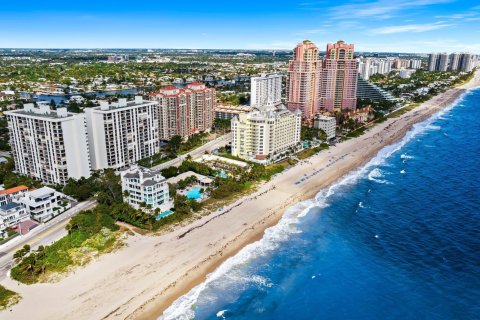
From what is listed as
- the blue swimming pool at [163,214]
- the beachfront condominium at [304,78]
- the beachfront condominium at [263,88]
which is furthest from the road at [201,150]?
the beachfront condominium at [263,88]

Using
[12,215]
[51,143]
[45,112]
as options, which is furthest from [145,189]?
[45,112]

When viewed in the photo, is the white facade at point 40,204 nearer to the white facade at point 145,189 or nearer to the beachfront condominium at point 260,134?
the white facade at point 145,189

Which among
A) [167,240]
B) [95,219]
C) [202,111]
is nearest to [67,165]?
[95,219]

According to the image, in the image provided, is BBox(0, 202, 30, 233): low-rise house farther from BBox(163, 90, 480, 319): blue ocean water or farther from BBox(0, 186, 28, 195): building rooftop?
BBox(163, 90, 480, 319): blue ocean water

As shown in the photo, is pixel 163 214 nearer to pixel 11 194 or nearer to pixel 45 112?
pixel 11 194

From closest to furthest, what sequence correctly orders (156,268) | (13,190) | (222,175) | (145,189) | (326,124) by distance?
(156,268), (145,189), (13,190), (222,175), (326,124)

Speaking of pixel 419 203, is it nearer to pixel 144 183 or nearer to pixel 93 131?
pixel 144 183

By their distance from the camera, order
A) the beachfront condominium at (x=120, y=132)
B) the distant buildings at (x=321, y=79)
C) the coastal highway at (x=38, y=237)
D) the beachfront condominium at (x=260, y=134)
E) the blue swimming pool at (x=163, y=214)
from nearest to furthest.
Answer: the coastal highway at (x=38, y=237), the blue swimming pool at (x=163, y=214), the beachfront condominium at (x=120, y=132), the beachfront condominium at (x=260, y=134), the distant buildings at (x=321, y=79)
